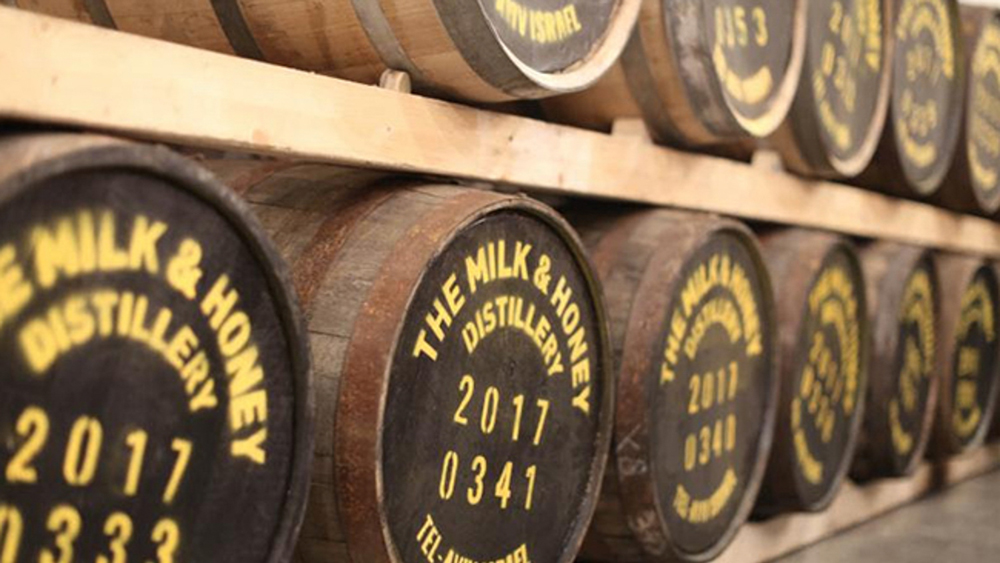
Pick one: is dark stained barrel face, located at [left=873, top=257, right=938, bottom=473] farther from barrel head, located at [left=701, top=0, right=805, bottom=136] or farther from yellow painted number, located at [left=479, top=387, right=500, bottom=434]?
yellow painted number, located at [left=479, top=387, right=500, bottom=434]

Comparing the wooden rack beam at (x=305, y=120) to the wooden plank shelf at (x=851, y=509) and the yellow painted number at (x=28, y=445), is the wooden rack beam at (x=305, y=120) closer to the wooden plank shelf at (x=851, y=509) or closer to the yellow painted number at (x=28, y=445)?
the yellow painted number at (x=28, y=445)

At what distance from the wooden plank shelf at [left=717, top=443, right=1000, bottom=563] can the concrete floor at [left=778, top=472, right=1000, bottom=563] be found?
0.04m

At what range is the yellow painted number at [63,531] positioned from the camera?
1.48m

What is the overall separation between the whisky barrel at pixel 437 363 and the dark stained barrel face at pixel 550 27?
0.89 ft

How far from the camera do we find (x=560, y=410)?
2.57 meters

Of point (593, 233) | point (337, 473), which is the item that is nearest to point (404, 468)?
point (337, 473)

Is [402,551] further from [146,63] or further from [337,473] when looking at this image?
[146,63]

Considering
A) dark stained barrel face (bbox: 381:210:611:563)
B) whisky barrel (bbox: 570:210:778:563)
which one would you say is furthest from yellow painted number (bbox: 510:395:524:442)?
whisky barrel (bbox: 570:210:778:563)

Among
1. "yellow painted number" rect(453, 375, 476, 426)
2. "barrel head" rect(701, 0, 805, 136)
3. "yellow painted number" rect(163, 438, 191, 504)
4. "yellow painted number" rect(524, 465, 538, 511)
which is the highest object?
"barrel head" rect(701, 0, 805, 136)

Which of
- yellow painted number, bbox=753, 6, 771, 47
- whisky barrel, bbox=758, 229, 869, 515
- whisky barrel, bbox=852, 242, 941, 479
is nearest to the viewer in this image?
yellow painted number, bbox=753, 6, 771, 47

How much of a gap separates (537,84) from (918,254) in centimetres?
265

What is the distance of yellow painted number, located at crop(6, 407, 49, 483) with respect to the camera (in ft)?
4.74

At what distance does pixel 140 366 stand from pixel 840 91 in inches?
109

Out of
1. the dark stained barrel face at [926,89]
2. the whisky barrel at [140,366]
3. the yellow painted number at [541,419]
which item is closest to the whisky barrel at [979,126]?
the dark stained barrel face at [926,89]
